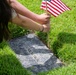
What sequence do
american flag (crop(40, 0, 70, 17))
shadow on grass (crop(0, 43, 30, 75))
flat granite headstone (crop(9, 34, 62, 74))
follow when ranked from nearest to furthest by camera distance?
shadow on grass (crop(0, 43, 30, 75)), flat granite headstone (crop(9, 34, 62, 74)), american flag (crop(40, 0, 70, 17))

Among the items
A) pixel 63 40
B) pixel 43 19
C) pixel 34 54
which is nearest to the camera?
pixel 43 19

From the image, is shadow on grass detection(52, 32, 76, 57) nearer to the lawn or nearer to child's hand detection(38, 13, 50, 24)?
the lawn

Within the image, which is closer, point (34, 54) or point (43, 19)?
point (43, 19)

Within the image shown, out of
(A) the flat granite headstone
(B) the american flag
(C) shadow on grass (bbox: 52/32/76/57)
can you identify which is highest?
(B) the american flag

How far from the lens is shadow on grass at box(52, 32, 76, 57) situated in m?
4.24

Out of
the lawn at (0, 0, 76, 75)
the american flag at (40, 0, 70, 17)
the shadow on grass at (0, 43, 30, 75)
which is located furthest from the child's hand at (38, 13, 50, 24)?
the shadow on grass at (0, 43, 30, 75)

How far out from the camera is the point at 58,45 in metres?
4.26

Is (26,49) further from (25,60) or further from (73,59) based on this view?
(73,59)

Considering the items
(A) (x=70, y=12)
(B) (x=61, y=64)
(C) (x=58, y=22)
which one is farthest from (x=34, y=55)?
(A) (x=70, y=12)

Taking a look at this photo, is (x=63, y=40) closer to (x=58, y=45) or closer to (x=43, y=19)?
(x=58, y=45)

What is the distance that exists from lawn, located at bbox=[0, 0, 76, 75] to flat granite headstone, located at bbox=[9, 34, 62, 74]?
9cm

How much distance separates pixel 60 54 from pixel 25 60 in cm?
52

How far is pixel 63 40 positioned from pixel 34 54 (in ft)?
1.71

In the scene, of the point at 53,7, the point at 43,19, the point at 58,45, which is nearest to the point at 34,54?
the point at 58,45
